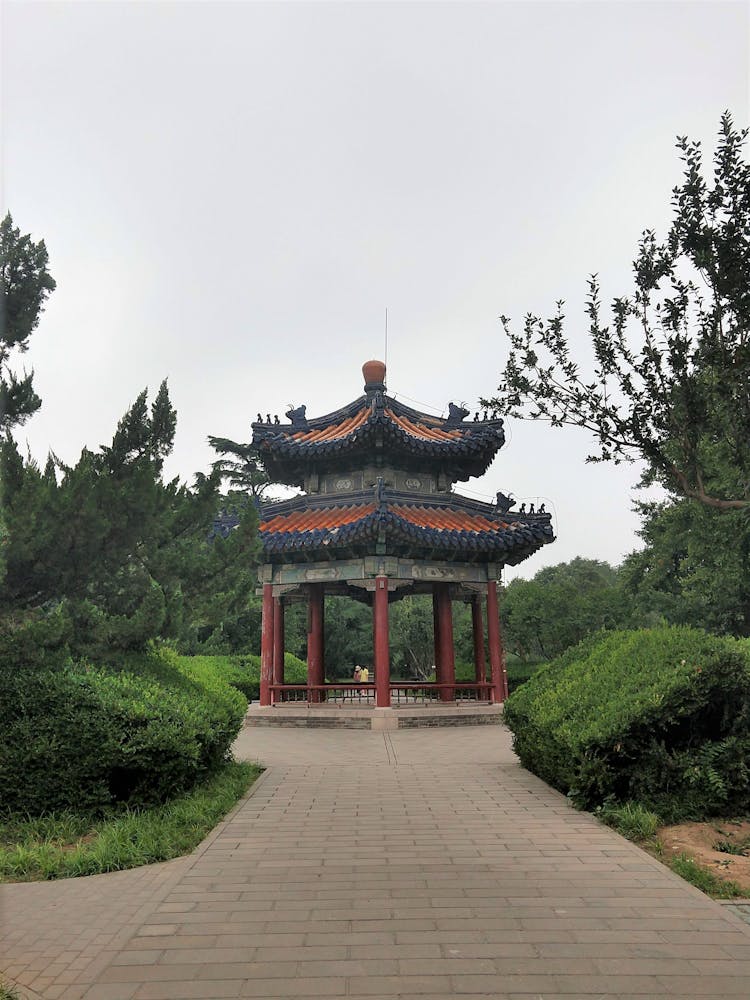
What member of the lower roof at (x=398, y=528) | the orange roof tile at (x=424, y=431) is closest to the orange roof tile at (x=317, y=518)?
the lower roof at (x=398, y=528)

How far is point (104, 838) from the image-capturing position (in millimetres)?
6480

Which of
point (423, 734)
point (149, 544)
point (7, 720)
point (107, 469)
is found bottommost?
point (423, 734)

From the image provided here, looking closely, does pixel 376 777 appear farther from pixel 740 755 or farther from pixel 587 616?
pixel 587 616

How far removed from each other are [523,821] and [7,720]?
18.6 feet

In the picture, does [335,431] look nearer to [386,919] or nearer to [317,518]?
[317,518]

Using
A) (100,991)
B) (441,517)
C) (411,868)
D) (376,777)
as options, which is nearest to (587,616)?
(441,517)

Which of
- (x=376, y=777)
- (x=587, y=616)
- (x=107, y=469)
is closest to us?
(x=107, y=469)

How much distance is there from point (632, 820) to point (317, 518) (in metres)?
13.5

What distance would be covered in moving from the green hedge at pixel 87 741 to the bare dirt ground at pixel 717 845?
5.07 m

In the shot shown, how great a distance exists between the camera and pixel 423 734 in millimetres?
15789

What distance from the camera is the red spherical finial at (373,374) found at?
73.0 feet

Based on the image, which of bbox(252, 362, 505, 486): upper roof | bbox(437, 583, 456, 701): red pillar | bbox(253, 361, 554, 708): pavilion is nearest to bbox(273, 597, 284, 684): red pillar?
bbox(253, 361, 554, 708): pavilion

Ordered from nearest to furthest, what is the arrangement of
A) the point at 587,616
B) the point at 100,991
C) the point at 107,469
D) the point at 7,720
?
the point at 100,991 → the point at 7,720 → the point at 107,469 → the point at 587,616

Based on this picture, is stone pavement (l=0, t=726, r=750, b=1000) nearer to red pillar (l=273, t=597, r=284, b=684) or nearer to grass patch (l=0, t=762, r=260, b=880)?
grass patch (l=0, t=762, r=260, b=880)
